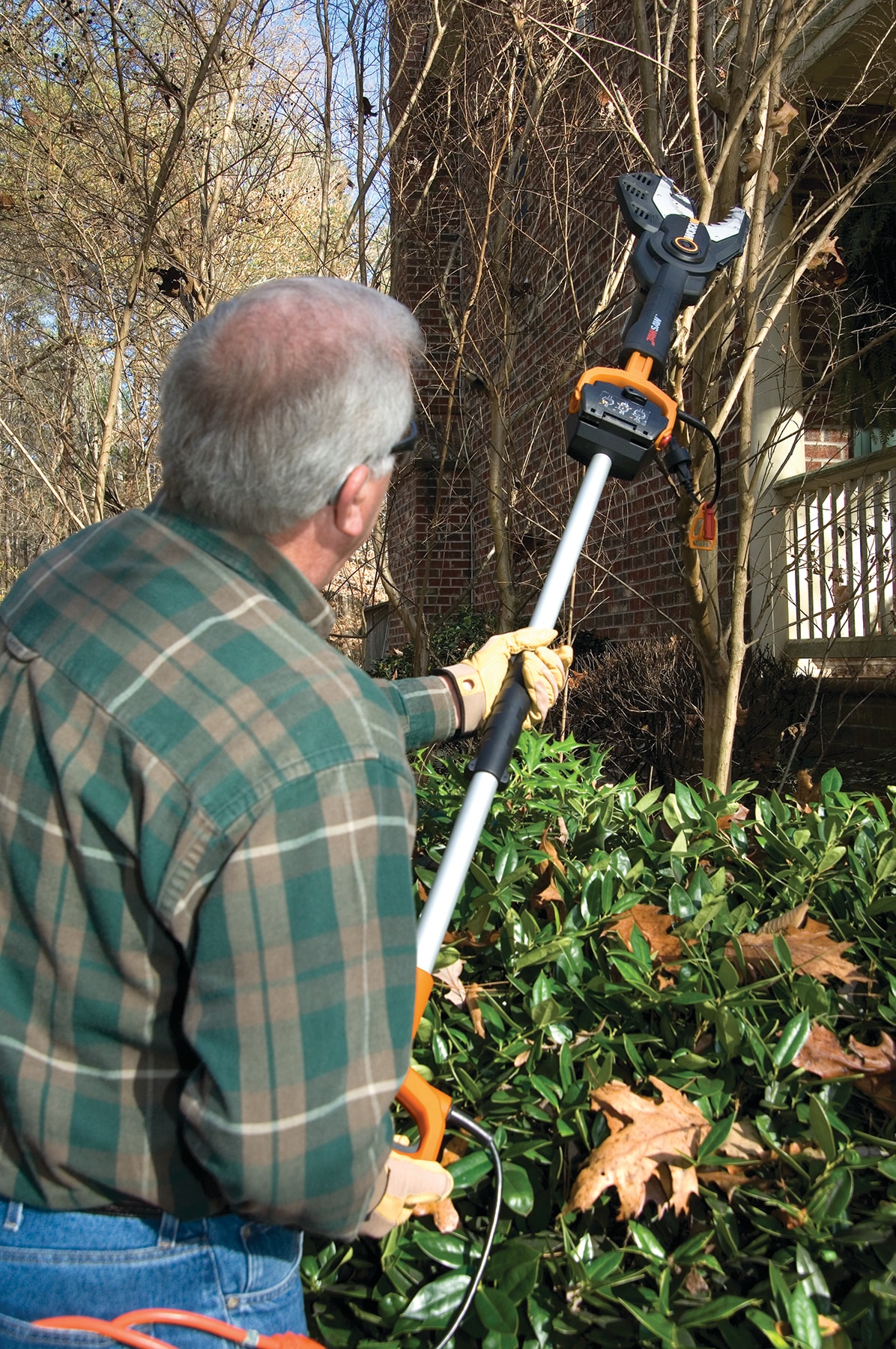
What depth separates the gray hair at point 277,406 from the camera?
1161mm

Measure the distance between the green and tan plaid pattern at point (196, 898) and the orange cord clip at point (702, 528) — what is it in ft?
6.01

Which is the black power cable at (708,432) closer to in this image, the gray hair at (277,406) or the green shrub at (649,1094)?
the green shrub at (649,1094)

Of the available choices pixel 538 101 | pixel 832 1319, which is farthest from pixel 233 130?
pixel 832 1319

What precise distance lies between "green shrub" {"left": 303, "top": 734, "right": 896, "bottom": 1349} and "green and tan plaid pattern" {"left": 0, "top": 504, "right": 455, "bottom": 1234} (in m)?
0.38

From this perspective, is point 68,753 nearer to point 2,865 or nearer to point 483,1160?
point 2,865

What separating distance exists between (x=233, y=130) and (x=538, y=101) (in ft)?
7.53

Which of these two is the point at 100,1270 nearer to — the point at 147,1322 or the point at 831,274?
the point at 147,1322

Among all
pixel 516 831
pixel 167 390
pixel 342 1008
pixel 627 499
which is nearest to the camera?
pixel 342 1008

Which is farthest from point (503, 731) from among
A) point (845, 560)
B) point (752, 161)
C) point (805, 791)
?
point (845, 560)

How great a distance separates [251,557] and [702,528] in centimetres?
187

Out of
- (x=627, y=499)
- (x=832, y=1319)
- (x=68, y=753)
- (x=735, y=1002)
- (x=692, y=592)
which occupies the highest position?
(x=627, y=499)

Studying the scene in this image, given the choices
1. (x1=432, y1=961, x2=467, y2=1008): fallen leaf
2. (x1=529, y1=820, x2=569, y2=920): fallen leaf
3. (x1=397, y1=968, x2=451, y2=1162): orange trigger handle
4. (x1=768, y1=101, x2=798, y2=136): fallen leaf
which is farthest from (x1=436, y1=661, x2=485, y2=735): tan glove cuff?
(x1=768, y1=101, x2=798, y2=136): fallen leaf

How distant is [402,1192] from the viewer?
1.32 metres

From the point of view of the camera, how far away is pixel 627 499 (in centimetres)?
694
